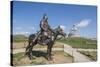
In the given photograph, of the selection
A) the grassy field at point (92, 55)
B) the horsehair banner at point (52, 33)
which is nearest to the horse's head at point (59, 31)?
the horsehair banner at point (52, 33)

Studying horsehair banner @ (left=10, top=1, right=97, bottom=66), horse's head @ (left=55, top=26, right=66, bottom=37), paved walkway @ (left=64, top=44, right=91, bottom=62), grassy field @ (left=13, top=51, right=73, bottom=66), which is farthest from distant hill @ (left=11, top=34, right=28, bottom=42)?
paved walkway @ (left=64, top=44, right=91, bottom=62)

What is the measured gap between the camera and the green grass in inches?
111

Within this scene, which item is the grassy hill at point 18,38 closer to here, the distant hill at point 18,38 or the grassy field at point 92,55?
the distant hill at point 18,38

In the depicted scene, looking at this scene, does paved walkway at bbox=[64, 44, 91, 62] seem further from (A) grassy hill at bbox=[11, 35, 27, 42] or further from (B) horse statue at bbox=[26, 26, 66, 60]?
(A) grassy hill at bbox=[11, 35, 27, 42]

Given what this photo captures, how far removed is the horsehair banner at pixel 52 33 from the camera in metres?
2.58

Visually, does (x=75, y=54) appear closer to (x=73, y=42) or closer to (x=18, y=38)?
(x=73, y=42)

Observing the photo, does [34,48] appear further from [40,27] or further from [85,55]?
[85,55]

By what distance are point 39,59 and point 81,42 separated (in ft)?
2.15

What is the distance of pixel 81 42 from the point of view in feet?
9.49

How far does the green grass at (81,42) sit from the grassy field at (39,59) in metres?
0.17
